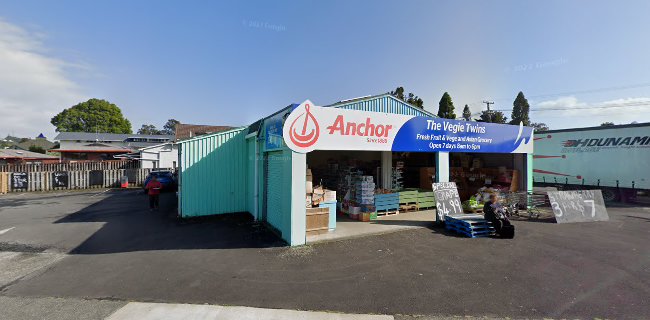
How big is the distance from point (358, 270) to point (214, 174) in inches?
286

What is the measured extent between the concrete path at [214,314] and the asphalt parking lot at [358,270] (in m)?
0.18

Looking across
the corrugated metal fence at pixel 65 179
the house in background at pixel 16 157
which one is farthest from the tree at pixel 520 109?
the house in background at pixel 16 157

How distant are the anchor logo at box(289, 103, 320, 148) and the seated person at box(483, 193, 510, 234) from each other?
5.72 meters

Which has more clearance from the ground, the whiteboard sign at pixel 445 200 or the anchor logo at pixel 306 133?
the anchor logo at pixel 306 133

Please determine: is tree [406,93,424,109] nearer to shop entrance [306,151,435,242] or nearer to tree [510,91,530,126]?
shop entrance [306,151,435,242]

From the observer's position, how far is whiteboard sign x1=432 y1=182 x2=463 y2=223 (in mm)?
9230

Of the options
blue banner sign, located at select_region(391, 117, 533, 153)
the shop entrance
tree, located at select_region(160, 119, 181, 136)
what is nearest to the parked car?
the shop entrance

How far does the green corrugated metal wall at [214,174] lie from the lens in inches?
396

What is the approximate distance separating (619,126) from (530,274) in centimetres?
1470

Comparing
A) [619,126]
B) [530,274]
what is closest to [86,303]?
[530,274]

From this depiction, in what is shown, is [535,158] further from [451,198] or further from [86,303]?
[86,303]

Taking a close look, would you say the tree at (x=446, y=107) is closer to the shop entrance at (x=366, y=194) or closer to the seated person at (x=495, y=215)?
the shop entrance at (x=366, y=194)

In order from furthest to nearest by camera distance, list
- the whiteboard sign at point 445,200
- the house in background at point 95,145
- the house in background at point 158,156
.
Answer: the house in background at point 95,145 → the house in background at point 158,156 → the whiteboard sign at point 445,200

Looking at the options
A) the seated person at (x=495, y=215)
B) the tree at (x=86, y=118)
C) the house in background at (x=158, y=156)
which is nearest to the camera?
the seated person at (x=495, y=215)
